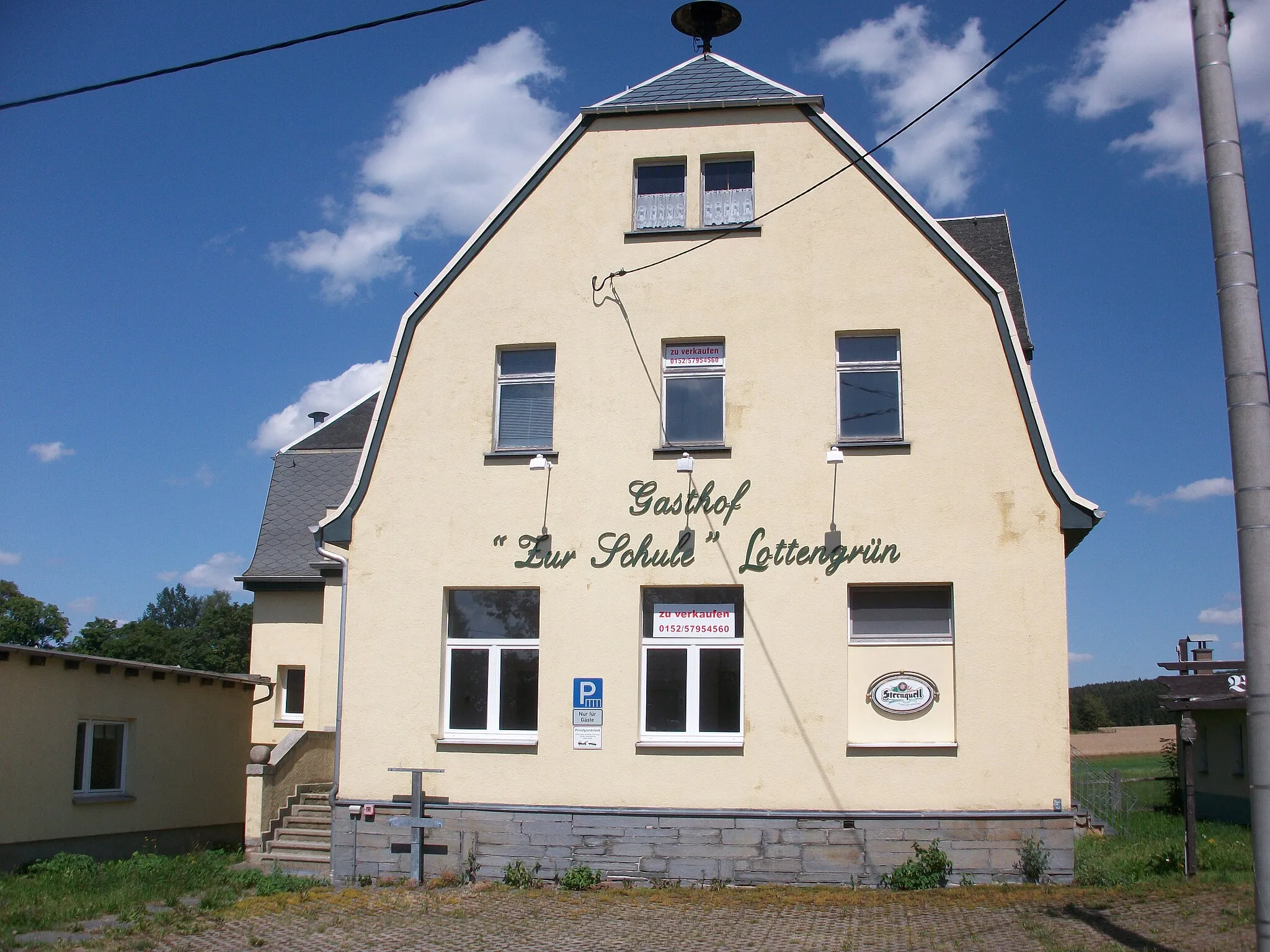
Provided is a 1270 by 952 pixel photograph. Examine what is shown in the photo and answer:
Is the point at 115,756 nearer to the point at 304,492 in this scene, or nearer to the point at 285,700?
the point at 285,700

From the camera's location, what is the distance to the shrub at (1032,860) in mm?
12289

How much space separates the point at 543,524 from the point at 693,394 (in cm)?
238

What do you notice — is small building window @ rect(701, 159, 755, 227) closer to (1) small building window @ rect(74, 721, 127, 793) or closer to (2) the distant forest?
(1) small building window @ rect(74, 721, 127, 793)

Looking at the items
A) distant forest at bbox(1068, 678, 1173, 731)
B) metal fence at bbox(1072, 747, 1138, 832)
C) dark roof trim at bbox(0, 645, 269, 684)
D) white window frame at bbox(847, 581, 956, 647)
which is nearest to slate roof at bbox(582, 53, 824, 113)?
white window frame at bbox(847, 581, 956, 647)

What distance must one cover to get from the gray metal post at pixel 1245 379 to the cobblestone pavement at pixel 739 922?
9.33ft

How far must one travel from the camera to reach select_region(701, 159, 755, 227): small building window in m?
14.2

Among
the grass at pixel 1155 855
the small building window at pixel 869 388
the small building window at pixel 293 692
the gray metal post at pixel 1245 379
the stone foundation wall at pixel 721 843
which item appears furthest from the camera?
the small building window at pixel 293 692

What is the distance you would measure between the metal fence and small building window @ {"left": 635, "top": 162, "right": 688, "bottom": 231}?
570 inches

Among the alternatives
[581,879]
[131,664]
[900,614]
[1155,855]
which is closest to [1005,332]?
[900,614]

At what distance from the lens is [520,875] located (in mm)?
13039

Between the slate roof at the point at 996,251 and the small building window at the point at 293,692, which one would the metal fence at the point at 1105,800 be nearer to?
the slate roof at the point at 996,251

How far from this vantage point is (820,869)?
495 inches

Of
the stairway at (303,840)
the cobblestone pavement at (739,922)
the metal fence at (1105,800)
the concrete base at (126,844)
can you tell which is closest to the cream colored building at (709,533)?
the cobblestone pavement at (739,922)

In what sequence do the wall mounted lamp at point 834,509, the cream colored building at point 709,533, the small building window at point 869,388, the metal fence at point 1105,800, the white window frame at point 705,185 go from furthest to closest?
1. the metal fence at point 1105,800
2. the white window frame at point 705,185
3. the small building window at point 869,388
4. the wall mounted lamp at point 834,509
5. the cream colored building at point 709,533
